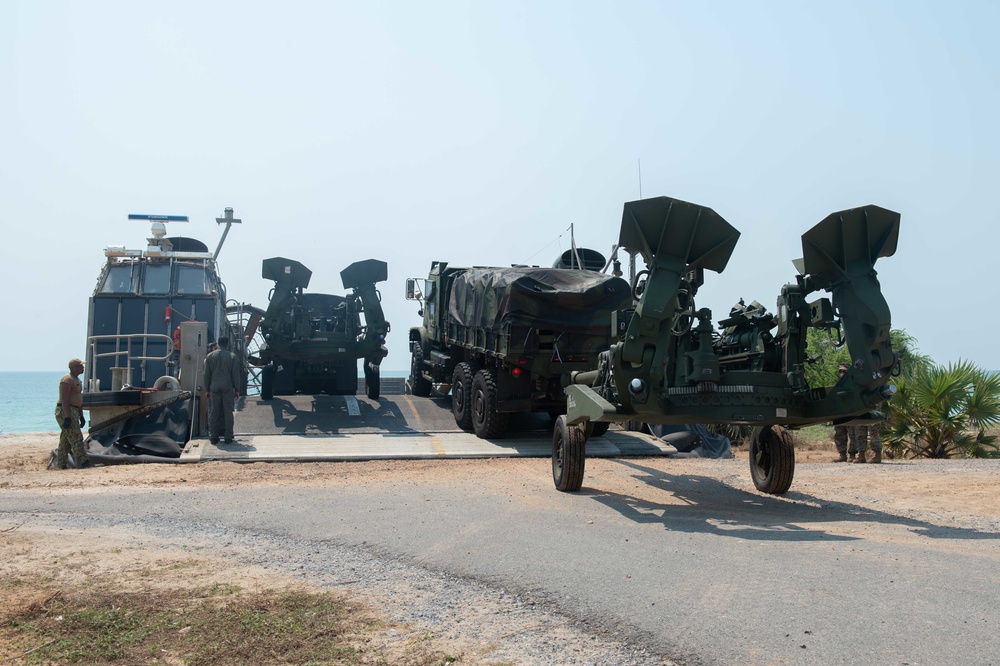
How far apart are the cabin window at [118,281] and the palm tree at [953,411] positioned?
14602mm

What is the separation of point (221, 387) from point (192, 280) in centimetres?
608

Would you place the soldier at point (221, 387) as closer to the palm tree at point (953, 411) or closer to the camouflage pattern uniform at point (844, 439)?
the camouflage pattern uniform at point (844, 439)

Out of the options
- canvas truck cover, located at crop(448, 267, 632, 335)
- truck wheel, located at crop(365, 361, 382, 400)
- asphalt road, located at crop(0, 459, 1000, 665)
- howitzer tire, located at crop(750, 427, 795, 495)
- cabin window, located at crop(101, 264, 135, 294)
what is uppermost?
cabin window, located at crop(101, 264, 135, 294)

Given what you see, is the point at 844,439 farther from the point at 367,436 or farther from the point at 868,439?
the point at 367,436

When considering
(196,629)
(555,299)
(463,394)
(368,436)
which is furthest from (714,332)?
(368,436)

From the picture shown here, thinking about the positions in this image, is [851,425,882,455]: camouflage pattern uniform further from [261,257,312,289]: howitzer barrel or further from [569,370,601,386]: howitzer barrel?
[261,257,312,289]: howitzer barrel

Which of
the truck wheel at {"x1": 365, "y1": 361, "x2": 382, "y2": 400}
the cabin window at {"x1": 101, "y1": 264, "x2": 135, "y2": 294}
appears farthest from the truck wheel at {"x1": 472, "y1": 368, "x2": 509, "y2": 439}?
the cabin window at {"x1": 101, "y1": 264, "x2": 135, "y2": 294}

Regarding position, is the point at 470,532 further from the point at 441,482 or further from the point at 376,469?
the point at 376,469

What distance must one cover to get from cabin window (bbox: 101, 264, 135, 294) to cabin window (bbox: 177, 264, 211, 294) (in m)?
0.94

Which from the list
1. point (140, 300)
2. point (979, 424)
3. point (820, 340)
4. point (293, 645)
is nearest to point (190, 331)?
point (140, 300)

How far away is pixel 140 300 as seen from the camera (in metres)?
18.4

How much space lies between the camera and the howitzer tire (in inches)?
388

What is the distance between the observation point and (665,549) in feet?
22.3

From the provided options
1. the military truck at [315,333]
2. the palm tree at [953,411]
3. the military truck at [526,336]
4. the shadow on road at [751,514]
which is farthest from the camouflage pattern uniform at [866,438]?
the military truck at [315,333]
